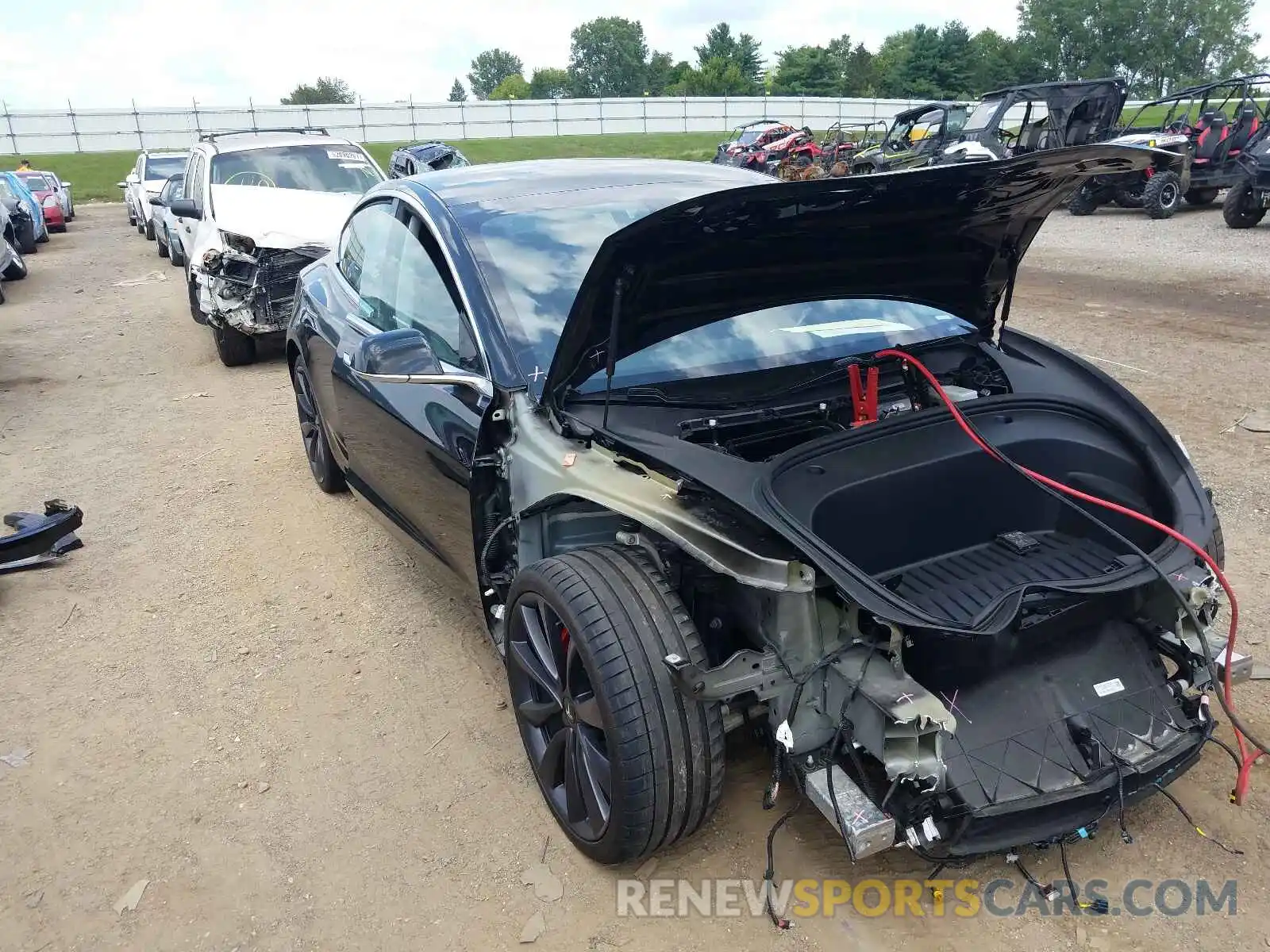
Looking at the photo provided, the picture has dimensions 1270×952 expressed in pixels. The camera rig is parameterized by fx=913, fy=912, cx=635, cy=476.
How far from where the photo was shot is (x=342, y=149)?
970 cm

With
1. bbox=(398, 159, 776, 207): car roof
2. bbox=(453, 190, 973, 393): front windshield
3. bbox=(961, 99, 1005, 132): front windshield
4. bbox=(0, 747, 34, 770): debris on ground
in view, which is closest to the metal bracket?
bbox=(453, 190, 973, 393): front windshield

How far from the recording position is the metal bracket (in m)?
2.10

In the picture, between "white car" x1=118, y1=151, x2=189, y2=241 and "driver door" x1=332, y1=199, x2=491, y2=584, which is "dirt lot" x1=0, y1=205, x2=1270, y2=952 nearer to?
"driver door" x1=332, y1=199, x2=491, y2=584

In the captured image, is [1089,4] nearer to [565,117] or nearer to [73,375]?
[565,117]

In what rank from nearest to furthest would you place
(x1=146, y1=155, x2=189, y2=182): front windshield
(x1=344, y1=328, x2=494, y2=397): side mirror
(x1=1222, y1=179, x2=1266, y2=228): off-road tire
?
(x1=344, y1=328, x2=494, y2=397): side mirror
(x1=1222, y1=179, x2=1266, y2=228): off-road tire
(x1=146, y1=155, x2=189, y2=182): front windshield

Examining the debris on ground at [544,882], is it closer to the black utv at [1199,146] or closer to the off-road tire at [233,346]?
the off-road tire at [233,346]

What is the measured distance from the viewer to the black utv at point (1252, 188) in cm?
1273

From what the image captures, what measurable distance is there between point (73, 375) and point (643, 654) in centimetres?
842

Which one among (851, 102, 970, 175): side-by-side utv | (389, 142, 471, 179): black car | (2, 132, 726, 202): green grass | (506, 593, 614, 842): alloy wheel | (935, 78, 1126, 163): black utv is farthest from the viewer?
(2, 132, 726, 202): green grass

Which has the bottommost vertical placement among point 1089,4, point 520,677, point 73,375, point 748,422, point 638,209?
point 73,375

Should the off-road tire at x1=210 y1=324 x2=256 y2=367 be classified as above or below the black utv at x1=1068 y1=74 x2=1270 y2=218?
below

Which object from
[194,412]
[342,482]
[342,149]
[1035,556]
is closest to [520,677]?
[1035,556]

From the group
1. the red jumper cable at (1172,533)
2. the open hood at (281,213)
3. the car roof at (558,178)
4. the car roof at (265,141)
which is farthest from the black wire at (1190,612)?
the car roof at (265,141)

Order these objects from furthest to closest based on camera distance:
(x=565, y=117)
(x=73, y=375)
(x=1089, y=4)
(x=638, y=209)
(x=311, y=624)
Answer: (x=1089, y=4), (x=565, y=117), (x=73, y=375), (x=311, y=624), (x=638, y=209)
